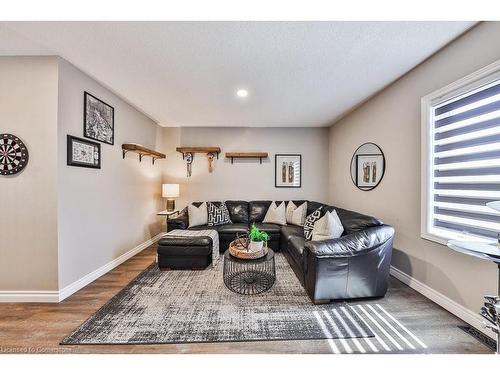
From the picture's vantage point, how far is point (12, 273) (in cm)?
216

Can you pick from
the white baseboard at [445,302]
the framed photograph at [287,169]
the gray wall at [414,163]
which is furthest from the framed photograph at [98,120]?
the white baseboard at [445,302]

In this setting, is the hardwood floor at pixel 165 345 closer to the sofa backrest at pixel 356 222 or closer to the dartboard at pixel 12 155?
the sofa backrest at pixel 356 222

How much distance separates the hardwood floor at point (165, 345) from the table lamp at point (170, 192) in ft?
6.57

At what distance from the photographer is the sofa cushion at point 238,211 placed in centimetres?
419

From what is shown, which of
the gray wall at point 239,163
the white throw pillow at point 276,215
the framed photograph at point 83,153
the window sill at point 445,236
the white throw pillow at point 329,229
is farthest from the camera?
the gray wall at point 239,163

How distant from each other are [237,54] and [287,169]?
298 cm

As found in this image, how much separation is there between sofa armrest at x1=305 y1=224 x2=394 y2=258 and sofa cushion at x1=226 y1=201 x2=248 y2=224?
2.17m

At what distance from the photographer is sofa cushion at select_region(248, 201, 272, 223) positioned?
13.9ft

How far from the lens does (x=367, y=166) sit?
3285 mm

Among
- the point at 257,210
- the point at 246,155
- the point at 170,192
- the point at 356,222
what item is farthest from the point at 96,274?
the point at 356,222

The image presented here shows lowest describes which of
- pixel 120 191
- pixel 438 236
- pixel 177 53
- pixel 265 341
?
pixel 265 341

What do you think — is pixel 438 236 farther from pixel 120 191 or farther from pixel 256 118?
pixel 120 191
